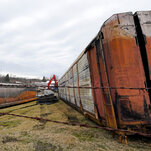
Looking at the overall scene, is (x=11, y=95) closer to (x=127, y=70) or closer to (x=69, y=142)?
(x=69, y=142)

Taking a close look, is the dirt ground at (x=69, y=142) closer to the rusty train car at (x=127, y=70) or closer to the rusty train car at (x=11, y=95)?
the rusty train car at (x=127, y=70)

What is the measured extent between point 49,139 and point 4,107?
8977 millimetres

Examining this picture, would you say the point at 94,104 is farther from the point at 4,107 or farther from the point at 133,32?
the point at 4,107

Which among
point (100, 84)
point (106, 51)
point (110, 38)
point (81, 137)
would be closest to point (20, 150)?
point (81, 137)

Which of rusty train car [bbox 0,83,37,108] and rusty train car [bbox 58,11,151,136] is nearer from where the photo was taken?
rusty train car [bbox 58,11,151,136]

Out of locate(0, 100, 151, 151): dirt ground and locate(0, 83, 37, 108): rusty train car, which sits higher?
locate(0, 83, 37, 108): rusty train car

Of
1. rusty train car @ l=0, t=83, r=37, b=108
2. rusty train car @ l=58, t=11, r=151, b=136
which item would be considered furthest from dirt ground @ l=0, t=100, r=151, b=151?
rusty train car @ l=0, t=83, r=37, b=108

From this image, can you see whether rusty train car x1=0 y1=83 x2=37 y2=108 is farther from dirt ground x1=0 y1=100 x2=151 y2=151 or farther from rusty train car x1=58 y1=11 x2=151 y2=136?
rusty train car x1=58 y1=11 x2=151 y2=136

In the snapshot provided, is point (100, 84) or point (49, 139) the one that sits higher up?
point (100, 84)

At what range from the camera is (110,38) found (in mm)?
3193

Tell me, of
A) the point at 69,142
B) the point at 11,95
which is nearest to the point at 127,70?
the point at 69,142

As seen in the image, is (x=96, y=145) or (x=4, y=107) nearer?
(x=96, y=145)

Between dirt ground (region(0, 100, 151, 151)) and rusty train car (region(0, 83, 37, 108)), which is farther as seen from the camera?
rusty train car (region(0, 83, 37, 108))

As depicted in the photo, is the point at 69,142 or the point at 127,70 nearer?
the point at 127,70
